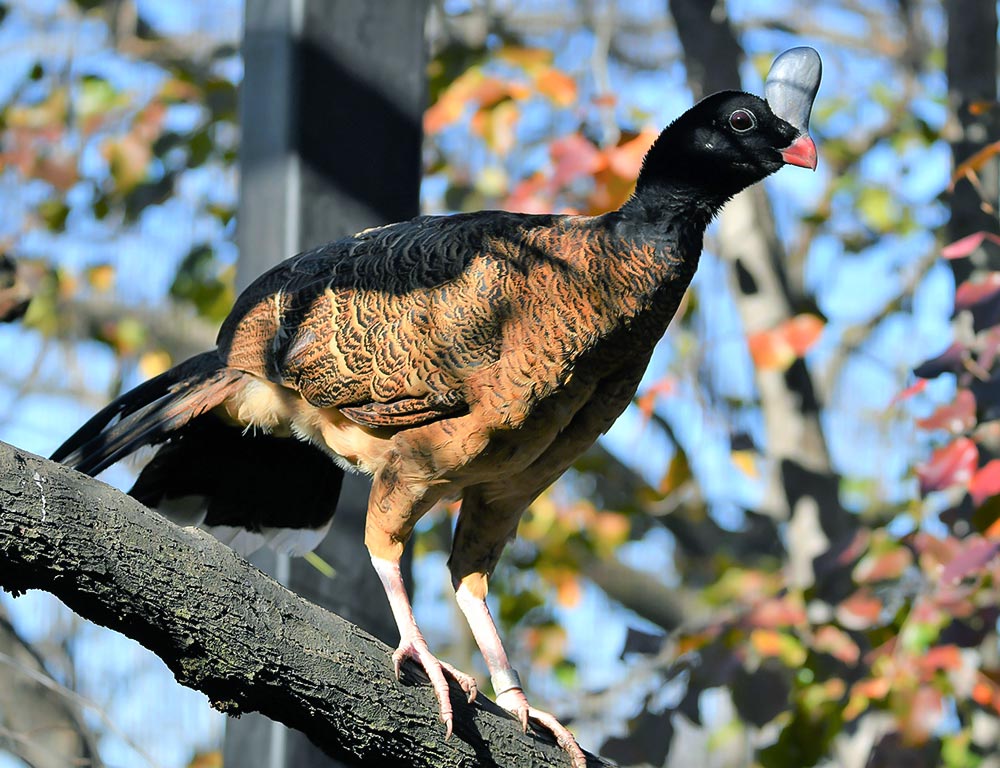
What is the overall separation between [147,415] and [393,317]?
1.80 feet

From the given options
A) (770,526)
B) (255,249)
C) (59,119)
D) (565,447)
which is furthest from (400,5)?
(59,119)

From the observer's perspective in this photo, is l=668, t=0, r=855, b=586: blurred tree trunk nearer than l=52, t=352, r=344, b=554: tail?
No

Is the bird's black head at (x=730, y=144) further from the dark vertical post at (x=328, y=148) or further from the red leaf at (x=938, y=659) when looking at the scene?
the red leaf at (x=938, y=659)

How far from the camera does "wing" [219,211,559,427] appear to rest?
2.37 metres

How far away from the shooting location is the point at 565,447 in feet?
8.21

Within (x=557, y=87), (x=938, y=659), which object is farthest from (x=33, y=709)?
(x=557, y=87)

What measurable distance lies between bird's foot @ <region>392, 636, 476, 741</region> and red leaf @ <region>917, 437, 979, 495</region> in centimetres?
117

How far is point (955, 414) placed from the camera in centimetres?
285

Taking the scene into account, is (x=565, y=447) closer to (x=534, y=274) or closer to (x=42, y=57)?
(x=534, y=274)

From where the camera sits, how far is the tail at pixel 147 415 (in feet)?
8.29

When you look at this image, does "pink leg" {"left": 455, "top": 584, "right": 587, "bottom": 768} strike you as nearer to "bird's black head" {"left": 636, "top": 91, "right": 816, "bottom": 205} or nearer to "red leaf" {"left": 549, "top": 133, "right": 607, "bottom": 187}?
"bird's black head" {"left": 636, "top": 91, "right": 816, "bottom": 205}

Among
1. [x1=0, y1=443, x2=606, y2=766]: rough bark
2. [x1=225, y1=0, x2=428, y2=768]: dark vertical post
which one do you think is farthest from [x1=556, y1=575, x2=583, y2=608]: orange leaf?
[x1=0, y1=443, x2=606, y2=766]: rough bark

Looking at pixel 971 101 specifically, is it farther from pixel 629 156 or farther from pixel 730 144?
pixel 730 144

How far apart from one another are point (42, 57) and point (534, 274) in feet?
13.2
